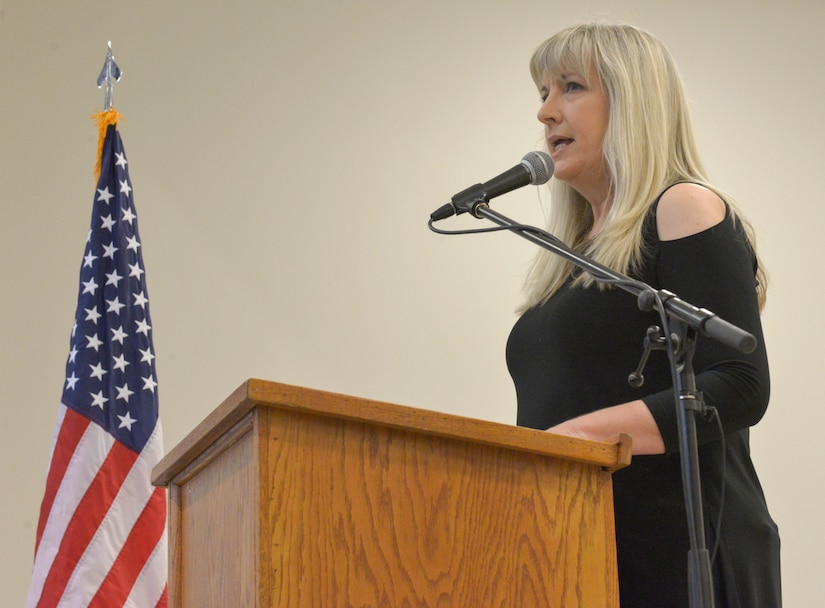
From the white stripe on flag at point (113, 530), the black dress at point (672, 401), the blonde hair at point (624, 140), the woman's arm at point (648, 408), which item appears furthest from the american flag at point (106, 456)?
the woman's arm at point (648, 408)

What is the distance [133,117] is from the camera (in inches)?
137

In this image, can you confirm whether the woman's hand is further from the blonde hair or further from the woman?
the blonde hair

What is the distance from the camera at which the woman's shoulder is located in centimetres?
161

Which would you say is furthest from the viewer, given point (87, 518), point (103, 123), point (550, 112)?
point (103, 123)

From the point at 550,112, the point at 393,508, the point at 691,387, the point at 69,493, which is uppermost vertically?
the point at 550,112

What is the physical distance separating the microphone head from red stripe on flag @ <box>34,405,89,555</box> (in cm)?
153

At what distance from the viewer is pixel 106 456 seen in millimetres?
2621

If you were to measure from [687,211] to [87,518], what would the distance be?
1658 millimetres

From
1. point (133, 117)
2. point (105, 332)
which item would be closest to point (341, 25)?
point (133, 117)

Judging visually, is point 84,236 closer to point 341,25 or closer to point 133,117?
point 133,117

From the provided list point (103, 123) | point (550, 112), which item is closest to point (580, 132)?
point (550, 112)

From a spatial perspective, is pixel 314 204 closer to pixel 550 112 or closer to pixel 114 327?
pixel 114 327

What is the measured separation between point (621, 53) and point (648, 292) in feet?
2.80

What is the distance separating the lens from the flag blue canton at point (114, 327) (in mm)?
2670
